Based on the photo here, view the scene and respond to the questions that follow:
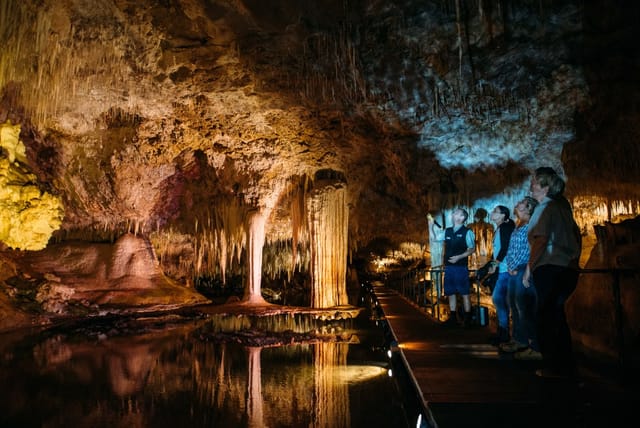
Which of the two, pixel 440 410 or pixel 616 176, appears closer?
pixel 440 410

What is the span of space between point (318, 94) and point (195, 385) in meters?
6.40

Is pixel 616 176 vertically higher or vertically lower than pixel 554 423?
higher

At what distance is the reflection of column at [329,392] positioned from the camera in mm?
3674

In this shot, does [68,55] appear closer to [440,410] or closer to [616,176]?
[440,410]

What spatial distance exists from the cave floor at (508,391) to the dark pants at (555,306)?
9.5 inches

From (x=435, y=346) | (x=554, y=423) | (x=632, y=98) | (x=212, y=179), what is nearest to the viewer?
(x=554, y=423)

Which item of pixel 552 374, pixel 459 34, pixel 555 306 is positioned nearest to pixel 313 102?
pixel 459 34

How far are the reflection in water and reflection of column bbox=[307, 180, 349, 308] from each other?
5537mm

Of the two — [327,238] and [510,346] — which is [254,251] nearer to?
[327,238]

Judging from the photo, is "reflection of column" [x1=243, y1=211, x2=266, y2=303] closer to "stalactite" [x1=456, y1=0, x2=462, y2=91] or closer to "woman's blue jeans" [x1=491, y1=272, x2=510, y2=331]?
"stalactite" [x1=456, y1=0, x2=462, y2=91]

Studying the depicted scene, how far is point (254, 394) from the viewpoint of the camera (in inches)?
175

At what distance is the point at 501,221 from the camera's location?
485 centimetres

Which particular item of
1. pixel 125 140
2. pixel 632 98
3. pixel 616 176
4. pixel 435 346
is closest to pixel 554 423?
pixel 435 346

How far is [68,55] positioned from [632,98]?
10014 mm
